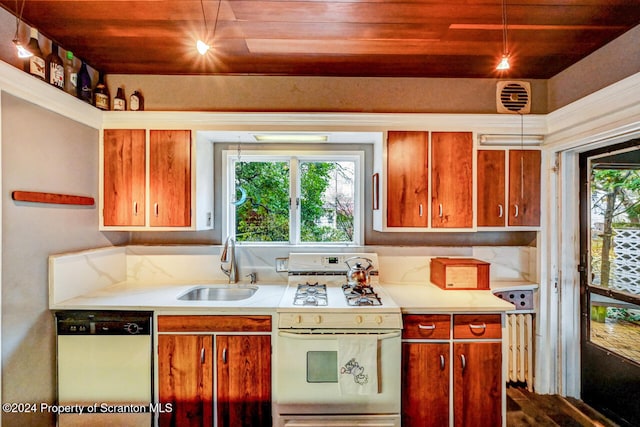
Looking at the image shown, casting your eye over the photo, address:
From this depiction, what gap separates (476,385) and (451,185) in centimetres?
132

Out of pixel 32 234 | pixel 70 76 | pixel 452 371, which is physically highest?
pixel 70 76

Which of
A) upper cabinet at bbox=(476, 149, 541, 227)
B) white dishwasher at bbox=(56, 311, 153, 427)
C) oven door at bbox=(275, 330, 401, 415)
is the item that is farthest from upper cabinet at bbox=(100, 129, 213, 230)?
upper cabinet at bbox=(476, 149, 541, 227)

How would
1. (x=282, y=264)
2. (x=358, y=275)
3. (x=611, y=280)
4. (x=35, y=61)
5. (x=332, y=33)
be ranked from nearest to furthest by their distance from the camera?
(x=35, y=61)
(x=332, y=33)
(x=611, y=280)
(x=358, y=275)
(x=282, y=264)

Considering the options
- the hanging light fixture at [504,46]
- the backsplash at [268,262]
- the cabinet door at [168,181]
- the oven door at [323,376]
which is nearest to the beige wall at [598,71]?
the hanging light fixture at [504,46]

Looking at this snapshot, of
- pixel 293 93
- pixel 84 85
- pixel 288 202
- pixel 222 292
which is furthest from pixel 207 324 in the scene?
pixel 84 85

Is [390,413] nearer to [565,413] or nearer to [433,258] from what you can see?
[433,258]

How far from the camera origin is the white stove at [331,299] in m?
1.95

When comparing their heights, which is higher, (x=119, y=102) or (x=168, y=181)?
(x=119, y=102)

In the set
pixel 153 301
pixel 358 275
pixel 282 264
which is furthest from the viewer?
pixel 282 264

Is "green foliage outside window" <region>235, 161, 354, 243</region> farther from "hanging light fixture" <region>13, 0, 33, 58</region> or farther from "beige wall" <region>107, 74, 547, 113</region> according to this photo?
"hanging light fixture" <region>13, 0, 33, 58</region>

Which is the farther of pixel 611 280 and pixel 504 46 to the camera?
pixel 611 280

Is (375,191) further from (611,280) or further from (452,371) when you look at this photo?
(611,280)

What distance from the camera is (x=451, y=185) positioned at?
239cm

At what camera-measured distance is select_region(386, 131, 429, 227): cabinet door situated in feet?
7.84
